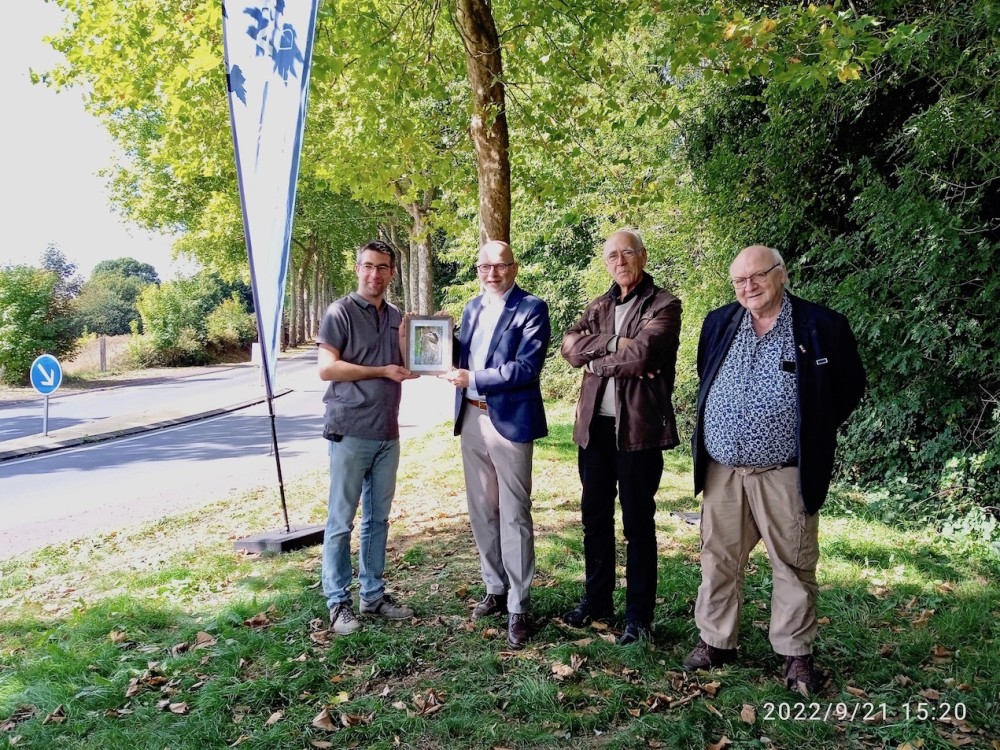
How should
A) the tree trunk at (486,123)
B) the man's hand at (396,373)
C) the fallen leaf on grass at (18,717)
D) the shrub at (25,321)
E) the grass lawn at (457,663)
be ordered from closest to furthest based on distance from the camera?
the grass lawn at (457,663) → the fallen leaf on grass at (18,717) → the man's hand at (396,373) → the tree trunk at (486,123) → the shrub at (25,321)

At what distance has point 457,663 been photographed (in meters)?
3.80

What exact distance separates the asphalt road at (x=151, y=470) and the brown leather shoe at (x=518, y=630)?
16.6ft

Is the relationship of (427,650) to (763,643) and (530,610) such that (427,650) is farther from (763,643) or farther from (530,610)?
(763,643)

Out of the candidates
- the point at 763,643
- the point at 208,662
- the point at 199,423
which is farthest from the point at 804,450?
the point at 199,423

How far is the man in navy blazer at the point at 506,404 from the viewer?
13.1 feet

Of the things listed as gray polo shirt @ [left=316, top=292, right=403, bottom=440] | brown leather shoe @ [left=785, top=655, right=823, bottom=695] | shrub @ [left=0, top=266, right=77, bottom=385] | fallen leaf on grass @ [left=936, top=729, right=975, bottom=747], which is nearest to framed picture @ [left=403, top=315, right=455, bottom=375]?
gray polo shirt @ [left=316, top=292, right=403, bottom=440]

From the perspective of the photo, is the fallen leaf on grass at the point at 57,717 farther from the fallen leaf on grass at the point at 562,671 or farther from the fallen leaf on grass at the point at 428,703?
the fallen leaf on grass at the point at 562,671

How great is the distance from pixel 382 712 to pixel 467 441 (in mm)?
1508

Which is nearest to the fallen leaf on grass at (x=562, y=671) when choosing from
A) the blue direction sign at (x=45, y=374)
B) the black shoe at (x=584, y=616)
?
the black shoe at (x=584, y=616)

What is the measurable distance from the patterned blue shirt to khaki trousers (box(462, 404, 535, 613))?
106 centimetres

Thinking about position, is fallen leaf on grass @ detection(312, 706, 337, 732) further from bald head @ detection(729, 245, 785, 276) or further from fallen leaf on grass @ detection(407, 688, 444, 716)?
bald head @ detection(729, 245, 785, 276)

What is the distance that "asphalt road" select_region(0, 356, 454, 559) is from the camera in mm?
7795

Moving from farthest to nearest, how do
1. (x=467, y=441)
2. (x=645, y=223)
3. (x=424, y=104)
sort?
1. (x=424, y=104)
2. (x=645, y=223)
3. (x=467, y=441)

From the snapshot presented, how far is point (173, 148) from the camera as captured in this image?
30.5 feet
